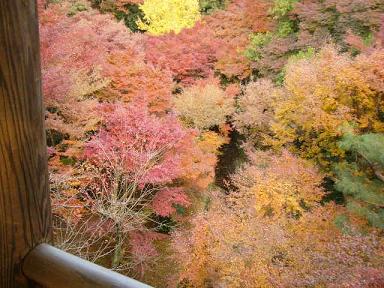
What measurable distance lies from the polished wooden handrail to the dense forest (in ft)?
19.8

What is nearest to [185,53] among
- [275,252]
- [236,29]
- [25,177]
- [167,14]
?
[167,14]

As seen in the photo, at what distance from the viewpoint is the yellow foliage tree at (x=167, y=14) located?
19984 mm

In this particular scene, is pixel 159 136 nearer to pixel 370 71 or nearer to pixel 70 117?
pixel 70 117

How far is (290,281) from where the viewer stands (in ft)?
24.5

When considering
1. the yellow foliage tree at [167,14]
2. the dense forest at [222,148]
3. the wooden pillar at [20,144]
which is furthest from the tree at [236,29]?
the wooden pillar at [20,144]

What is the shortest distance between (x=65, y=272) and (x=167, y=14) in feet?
67.7

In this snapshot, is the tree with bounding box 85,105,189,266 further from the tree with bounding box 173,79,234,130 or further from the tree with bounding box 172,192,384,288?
the tree with bounding box 173,79,234,130

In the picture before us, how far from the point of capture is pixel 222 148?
702 inches

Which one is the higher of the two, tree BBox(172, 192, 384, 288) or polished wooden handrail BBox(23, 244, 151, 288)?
polished wooden handrail BBox(23, 244, 151, 288)

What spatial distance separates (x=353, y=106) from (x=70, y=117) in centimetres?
845

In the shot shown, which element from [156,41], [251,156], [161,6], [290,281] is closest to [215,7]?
[161,6]

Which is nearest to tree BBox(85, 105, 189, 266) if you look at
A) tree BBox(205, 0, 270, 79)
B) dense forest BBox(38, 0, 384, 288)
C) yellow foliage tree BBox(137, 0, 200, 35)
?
dense forest BBox(38, 0, 384, 288)

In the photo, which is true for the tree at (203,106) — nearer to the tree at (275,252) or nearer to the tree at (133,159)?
the tree at (133,159)

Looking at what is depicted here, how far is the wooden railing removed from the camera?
666 mm
